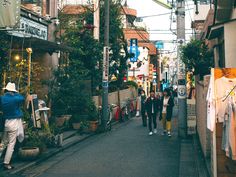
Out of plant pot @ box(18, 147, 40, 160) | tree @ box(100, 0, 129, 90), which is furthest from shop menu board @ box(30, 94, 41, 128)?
tree @ box(100, 0, 129, 90)

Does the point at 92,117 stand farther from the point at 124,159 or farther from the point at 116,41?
the point at 116,41

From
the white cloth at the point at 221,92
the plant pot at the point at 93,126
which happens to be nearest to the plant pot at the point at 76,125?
the plant pot at the point at 93,126

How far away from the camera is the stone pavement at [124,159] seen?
8695 mm

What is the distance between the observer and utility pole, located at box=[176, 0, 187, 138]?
14.2 m

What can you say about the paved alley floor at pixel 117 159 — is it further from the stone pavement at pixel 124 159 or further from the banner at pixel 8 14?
the banner at pixel 8 14

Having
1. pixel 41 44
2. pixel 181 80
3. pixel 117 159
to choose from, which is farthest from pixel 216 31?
pixel 41 44

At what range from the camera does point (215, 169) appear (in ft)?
22.2

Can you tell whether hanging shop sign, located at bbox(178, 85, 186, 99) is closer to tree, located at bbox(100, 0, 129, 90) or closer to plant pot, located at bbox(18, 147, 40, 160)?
plant pot, located at bbox(18, 147, 40, 160)

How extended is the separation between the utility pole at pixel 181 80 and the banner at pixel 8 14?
6.69 m

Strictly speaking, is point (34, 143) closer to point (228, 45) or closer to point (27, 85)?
point (27, 85)

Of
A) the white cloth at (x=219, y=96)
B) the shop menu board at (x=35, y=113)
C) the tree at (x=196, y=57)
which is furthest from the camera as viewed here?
the tree at (x=196, y=57)

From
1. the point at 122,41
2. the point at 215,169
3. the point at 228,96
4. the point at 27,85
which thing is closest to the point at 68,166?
the point at 27,85

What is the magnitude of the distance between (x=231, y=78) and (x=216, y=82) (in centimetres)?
27

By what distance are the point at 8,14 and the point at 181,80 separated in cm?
717
